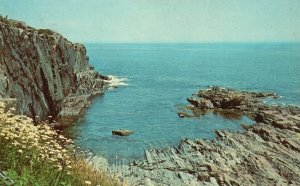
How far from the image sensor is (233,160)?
A: 112ft

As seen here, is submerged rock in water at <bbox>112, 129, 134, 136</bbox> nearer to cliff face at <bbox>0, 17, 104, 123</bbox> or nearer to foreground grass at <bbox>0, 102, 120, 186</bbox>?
cliff face at <bbox>0, 17, 104, 123</bbox>

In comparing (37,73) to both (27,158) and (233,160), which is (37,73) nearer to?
(233,160)

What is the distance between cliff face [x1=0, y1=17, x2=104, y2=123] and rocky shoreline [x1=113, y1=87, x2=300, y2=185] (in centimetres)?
1225

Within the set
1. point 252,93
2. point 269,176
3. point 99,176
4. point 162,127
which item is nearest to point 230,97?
point 252,93

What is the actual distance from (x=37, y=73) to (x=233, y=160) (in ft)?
80.0

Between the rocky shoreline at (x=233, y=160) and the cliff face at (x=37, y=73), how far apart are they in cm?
1225

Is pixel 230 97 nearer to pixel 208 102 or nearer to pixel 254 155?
pixel 208 102

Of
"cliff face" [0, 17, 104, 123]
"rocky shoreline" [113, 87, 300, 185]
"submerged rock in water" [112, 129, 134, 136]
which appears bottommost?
"submerged rock in water" [112, 129, 134, 136]

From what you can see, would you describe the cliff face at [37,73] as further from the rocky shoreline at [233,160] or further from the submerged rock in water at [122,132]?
the rocky shoreline at [233,160]

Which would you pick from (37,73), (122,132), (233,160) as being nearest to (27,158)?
(233,160)

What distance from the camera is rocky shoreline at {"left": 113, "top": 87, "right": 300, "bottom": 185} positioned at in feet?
95.0

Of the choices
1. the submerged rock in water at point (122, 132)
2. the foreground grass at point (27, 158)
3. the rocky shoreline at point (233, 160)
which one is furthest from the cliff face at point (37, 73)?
the foreground grass at point (27, 158)

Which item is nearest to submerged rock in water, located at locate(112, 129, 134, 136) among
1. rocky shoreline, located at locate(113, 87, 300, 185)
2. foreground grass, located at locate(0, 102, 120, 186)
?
rocky shoreline, located at locate(113, 87, 300, 185)

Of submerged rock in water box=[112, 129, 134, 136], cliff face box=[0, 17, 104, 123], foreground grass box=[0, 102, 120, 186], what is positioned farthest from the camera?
submerged rock in water box=[112, 129, 134, 136]
